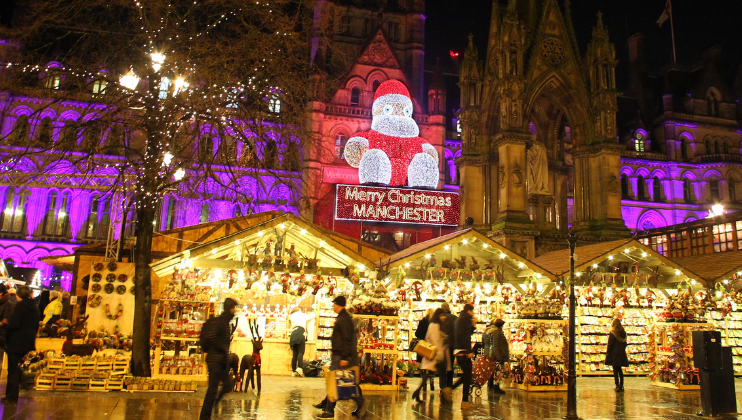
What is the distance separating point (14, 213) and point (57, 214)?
241 cm

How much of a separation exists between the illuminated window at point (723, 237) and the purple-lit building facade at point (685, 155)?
23232 mm

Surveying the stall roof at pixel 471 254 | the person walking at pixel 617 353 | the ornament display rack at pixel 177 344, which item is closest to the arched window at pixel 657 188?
the stall roof at pixel 471 254

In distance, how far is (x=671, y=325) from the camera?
48.4 feet

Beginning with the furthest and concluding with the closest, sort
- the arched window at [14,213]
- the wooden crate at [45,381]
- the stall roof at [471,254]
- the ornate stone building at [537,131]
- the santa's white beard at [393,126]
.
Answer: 1. the arched window at [14,213]
2. the santa's white beard at [393,126]
3. the ornate stone building at [537,131]
4. the stall roof at [471,254]
5. the wooden crate at [45,381]

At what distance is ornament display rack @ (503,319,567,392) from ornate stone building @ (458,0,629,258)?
296 inches

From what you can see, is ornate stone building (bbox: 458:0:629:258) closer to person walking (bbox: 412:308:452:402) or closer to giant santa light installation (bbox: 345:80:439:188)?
giant santa light installation (bbox: 345:80:439:188)

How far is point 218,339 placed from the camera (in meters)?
7.79

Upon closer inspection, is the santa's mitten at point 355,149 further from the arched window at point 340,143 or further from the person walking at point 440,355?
the person walking at point 440,355

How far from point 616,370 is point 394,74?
99.1ft

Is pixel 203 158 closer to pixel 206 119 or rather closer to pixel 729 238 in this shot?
pixel 206 119

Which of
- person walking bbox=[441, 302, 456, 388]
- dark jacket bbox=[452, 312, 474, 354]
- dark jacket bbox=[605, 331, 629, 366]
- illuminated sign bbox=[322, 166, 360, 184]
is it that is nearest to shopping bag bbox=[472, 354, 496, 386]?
person walking bbox=[441, 302, 456, 388]

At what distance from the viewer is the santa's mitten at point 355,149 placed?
1280 inches

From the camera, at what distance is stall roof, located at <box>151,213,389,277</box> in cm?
1331

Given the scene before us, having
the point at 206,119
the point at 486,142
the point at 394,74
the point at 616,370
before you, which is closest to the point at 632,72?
the point at 394,74
